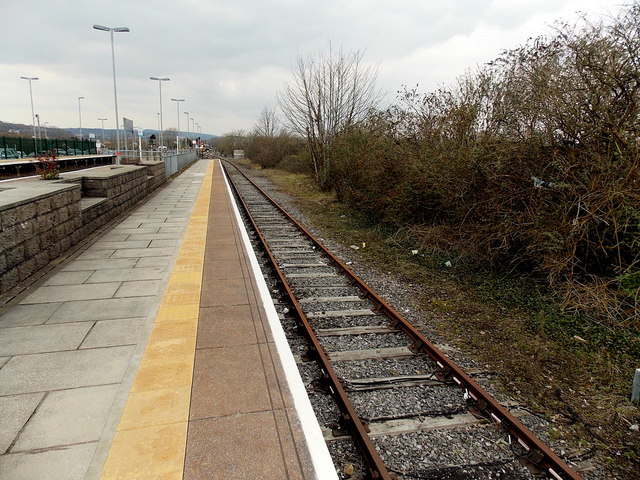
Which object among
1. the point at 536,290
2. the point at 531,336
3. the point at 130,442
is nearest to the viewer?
the point at 130,442

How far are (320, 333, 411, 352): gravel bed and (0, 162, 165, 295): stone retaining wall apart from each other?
14.7 feet

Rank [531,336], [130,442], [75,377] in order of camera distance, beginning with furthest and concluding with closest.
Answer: [531,336]
[75,377]
[130,442]

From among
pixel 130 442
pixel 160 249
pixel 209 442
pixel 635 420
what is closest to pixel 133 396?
pixel 130 442

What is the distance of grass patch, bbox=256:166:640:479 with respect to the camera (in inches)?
142

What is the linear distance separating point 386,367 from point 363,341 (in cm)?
63

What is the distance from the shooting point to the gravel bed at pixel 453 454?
3.08m

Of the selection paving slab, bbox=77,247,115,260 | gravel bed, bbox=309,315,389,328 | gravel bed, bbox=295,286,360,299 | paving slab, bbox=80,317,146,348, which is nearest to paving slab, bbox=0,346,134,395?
paving slab, bbox=80,317,146,348

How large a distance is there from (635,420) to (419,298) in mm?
3295

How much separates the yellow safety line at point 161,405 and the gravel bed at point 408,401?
1.56 m

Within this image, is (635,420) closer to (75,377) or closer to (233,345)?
(233,345)

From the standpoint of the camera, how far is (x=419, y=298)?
672cm

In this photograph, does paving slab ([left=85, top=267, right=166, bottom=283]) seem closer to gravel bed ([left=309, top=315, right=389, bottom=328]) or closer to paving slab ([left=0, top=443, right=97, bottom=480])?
gravel bed ([left=309, top=315, right=389, bottom=328])

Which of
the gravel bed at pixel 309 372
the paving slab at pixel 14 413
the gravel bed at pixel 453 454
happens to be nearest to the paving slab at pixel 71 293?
the paving slab at pixel 14 413

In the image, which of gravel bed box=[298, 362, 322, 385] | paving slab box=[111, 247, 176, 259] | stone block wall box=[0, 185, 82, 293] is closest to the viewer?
gravel bed box=[298, 362, 322, 385]
